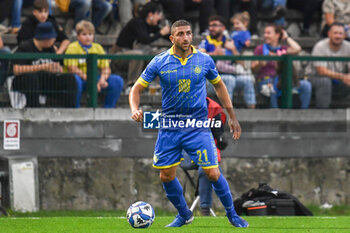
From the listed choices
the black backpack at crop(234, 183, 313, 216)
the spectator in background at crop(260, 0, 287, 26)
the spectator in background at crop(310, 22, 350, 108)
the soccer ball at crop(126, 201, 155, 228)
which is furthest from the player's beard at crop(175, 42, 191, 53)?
the spectator in background at crop(260, 0, 287, 26)

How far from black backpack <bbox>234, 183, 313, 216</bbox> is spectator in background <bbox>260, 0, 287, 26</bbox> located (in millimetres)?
4657

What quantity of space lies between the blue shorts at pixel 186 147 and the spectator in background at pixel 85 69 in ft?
14.9

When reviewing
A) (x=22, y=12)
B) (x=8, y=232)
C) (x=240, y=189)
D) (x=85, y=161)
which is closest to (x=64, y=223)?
(x=8, y=232)

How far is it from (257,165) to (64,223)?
16.0ft

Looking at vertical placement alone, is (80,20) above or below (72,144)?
above

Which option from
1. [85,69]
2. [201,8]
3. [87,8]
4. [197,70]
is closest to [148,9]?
[87,8]

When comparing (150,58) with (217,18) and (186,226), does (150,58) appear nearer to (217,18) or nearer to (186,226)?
(217,18)

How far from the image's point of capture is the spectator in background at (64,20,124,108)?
47.3ft

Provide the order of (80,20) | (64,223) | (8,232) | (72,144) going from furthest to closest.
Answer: (80,20) → (72,144) → (64,223) → (8,232)

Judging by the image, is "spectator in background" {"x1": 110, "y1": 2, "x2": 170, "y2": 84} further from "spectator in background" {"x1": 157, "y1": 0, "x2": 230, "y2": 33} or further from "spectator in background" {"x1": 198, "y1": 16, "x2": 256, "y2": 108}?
"spectator in background" {"x1": 198, "y1": 16, "x2": 256, "y2": 108}

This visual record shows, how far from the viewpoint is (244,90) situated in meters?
14.7

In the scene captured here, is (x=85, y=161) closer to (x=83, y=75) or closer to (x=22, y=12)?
(x=83, y=75)

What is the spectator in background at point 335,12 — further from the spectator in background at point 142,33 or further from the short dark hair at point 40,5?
the short dark hair at point 40,5

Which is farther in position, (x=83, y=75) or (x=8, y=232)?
(x=83, y=75)
